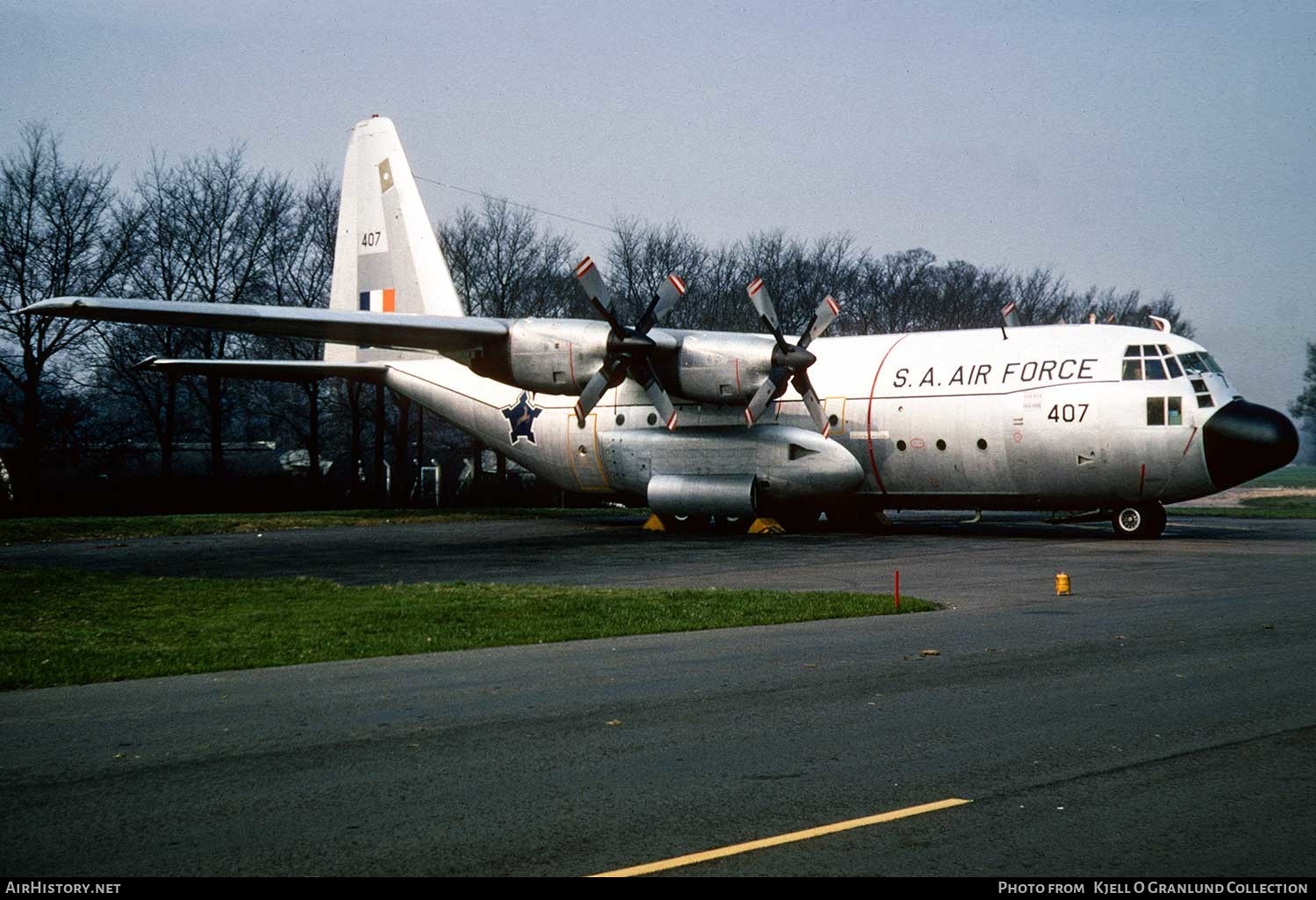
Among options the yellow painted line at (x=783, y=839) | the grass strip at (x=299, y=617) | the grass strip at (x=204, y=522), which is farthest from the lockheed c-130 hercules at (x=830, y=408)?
the yellow painted line at (x=783, y=839)

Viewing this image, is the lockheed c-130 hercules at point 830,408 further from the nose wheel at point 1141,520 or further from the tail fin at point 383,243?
the tail fin at point 383,243

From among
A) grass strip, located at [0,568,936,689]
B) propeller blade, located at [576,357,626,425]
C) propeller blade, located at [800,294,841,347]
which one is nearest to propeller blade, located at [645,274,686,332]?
propeller blade, located at [576,357,626,425]

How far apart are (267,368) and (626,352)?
9255 mm

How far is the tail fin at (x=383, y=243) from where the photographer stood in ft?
118

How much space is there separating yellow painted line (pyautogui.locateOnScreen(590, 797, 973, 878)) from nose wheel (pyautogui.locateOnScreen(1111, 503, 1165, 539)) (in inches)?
917

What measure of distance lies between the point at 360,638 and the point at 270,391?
55123 millimetres

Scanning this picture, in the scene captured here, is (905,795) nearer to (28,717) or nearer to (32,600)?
(28,717)

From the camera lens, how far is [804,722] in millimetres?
8727

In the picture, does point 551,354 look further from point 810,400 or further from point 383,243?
point 383,243

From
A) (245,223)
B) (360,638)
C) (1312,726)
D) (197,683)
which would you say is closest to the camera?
(1312,726)

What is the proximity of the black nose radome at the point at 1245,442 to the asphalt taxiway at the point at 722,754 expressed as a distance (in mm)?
11537

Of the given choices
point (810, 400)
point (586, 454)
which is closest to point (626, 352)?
point (810, 400)

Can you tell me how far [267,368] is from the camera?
104ft

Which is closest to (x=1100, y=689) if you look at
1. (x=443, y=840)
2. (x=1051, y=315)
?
(x=443, y=840)
